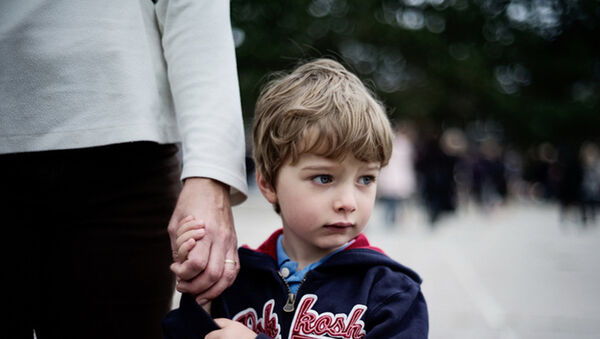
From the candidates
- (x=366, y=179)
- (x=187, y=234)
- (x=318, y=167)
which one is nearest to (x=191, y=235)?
(x=187, y=234)

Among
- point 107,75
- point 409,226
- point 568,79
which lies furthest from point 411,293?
point 568,79

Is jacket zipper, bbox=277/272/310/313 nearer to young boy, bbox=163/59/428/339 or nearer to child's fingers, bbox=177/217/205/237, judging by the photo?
young boy, bbox=163/59/428/339

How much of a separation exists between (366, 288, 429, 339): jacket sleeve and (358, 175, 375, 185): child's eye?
1.07 feet

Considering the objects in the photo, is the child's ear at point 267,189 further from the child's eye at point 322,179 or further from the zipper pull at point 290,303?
the zipper pull at point 290,303

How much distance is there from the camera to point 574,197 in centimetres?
1048

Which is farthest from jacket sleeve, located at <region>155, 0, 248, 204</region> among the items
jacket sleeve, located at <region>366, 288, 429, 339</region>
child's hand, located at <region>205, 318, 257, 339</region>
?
jacket sleeve, located at <region>366, 288, 429, 339</region>

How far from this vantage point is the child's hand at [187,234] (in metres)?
1.16

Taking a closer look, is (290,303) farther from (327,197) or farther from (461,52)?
(461,52)

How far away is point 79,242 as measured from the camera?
131cm

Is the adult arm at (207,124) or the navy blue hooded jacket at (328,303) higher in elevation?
the adult arm at (207,124)

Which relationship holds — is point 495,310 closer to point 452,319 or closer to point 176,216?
point 452,319

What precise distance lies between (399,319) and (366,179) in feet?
1.32

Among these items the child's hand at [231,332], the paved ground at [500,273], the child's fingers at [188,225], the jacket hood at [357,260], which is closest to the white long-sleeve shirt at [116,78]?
the child's fingers at [188,225]

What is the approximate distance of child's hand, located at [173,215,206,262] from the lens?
1160 mm
